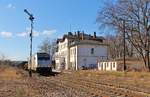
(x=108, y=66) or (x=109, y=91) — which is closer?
(x=109, y=91)

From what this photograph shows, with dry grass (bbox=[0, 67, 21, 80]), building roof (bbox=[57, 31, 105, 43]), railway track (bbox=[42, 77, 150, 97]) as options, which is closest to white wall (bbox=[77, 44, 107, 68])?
building roof (bbox=[57, 31, 105, 43])

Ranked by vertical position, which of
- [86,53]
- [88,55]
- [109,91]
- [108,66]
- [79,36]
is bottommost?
[109,91]

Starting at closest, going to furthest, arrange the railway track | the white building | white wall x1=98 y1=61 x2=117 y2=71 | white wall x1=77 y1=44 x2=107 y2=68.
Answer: the railway track < white wall x1=98 y1=61 x2=117 y2=71 < the white building < white wall x1=77 y1=44 x2=107 y2=68

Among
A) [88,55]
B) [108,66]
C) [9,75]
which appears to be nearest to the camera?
[9,75]

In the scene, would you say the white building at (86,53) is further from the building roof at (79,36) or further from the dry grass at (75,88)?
the dry grass at (75,88)

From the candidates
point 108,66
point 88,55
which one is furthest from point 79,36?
point 108,66

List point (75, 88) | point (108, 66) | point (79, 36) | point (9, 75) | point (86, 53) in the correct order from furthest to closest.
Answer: point (79, 36), point (86, 53), point (108, 66), point (9, 75), point (75, 88)

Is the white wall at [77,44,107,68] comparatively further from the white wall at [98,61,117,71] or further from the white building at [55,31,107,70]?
the white wall at [98,61,117,71]

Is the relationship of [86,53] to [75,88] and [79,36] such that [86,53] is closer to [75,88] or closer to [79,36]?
[79,36]

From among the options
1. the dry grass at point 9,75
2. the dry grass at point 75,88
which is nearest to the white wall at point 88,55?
the dry grass at point 9,75

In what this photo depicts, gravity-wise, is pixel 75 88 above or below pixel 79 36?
below

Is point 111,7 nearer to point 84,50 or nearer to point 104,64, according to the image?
point 104,64

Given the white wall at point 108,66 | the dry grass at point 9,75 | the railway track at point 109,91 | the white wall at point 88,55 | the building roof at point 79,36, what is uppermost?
the building roof at point 79,36

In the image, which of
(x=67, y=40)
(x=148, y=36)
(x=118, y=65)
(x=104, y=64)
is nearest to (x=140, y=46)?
(x=148, y=36)
